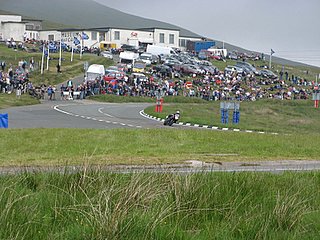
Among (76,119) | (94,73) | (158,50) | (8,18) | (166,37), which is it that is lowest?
(76,119)

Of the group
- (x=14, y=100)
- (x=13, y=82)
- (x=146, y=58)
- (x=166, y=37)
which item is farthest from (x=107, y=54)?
(x=14, y=100)

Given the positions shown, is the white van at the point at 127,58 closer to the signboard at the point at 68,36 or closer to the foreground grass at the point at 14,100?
the signboard at the point at 68,36

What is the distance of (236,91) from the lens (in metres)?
68.2

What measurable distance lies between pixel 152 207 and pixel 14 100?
137 ft

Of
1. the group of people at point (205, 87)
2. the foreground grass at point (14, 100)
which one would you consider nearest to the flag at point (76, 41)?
the group of people at point (205, 87)

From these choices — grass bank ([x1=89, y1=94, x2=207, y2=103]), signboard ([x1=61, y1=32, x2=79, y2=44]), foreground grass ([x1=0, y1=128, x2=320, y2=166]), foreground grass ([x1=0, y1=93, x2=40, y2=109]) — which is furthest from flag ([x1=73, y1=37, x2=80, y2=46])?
foreground grass ([x1=0, y1=128, x2=320, y2=166])

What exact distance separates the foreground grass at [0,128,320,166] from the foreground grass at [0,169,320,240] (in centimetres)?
615

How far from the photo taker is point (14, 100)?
48.9 metres

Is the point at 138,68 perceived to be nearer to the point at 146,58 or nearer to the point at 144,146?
the point at 146,58

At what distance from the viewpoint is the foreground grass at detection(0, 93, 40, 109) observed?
46.5 m

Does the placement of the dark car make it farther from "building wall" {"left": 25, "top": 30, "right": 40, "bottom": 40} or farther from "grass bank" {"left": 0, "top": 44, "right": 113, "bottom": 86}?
"building wall" {"left": 25, "top": 30, "right": 40, "bottom": 40}

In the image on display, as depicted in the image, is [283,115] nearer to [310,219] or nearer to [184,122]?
[184,122]

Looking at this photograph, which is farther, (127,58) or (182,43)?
(182,43)

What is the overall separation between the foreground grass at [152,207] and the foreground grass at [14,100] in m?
35.7
